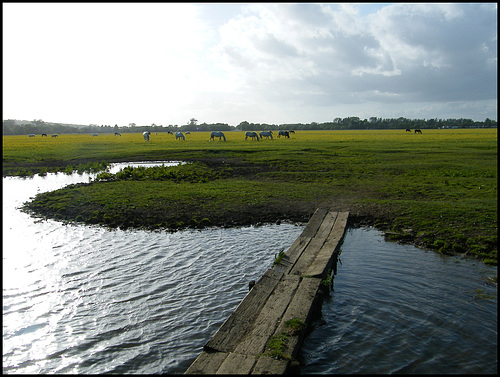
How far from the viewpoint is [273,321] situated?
652cm

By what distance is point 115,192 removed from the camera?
18.8 m

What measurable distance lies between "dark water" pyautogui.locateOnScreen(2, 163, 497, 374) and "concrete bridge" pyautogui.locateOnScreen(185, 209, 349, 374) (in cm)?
50

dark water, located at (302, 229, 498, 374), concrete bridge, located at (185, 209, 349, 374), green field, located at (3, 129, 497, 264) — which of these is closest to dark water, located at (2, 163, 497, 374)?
dark water, located at (302, 229, 498, 374)

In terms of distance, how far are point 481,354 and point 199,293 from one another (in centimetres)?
561

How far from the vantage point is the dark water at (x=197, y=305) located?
6012mm

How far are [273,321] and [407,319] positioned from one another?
277 centimetres

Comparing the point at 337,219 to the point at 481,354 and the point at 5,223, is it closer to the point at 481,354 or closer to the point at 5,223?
the point at 481,354

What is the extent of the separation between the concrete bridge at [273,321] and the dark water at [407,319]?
0.46 meters

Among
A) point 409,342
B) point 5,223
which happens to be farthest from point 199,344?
point 5,223

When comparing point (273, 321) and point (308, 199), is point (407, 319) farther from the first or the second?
point (308, 199)

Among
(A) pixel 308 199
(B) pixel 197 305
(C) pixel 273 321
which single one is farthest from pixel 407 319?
(A) pixel 308 199

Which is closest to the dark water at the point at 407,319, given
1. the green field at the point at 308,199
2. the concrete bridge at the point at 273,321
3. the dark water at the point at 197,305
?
the dark water at the point at 197,305

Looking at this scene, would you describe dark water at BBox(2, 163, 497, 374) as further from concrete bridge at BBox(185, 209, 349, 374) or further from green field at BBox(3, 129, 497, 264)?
green field at BBox(3, 129, 497, 264)

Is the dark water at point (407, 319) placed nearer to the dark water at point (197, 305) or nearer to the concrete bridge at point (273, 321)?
the dark water at point (197, 305)
